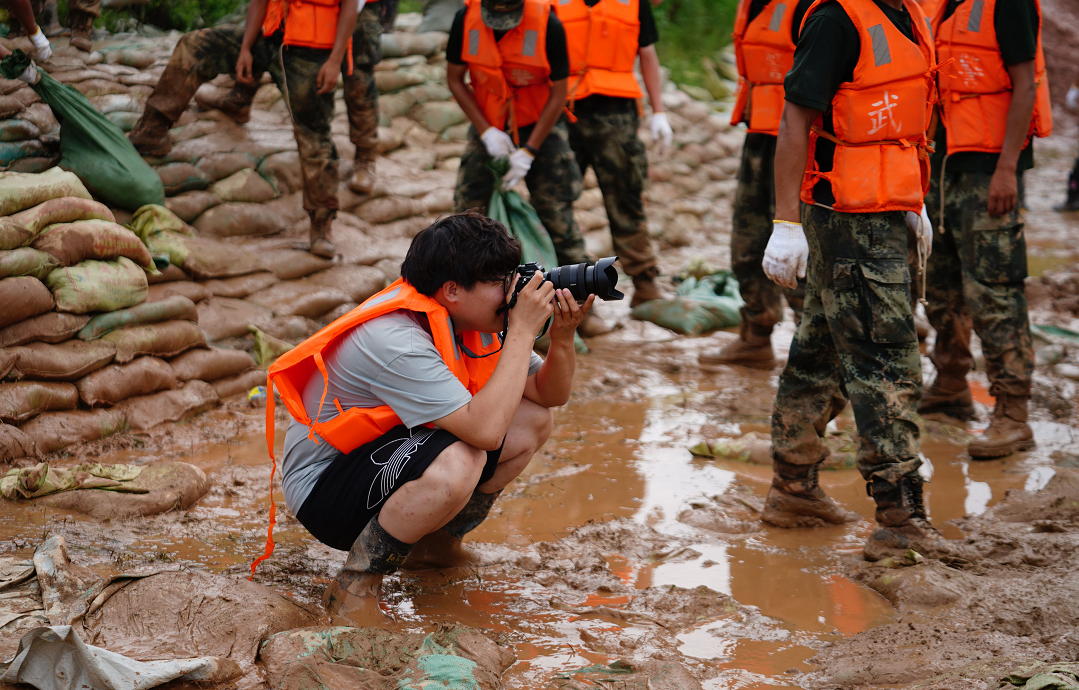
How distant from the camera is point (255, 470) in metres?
2.96

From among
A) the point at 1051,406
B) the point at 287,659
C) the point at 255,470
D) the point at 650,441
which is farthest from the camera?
the point at 1051,406

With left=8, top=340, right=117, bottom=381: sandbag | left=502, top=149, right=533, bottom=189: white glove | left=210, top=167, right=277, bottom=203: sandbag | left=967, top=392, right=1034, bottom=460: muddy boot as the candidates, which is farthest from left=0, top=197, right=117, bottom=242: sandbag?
left=967, top=392, right=1034, bottom=460: muddy boot

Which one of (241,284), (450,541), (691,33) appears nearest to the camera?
(450,541)

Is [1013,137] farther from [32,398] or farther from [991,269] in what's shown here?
[32,398]

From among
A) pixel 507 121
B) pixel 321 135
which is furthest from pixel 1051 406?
pixel 321 135

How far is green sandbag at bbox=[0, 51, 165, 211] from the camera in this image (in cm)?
368

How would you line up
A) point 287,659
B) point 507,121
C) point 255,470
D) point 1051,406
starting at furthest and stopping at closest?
1. point 507,121
2. point 1051,406
3. point 255,470
4. point 287,659

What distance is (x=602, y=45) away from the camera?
15.0 ft

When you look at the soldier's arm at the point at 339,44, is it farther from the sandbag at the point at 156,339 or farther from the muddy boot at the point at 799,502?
the muddy boot at the point at 799,502

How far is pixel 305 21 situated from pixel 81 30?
1.49m

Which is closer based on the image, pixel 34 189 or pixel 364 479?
pixel 364 479

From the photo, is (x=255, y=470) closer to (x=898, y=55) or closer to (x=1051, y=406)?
(x=898, y=55)

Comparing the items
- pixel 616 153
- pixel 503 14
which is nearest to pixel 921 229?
pixel 503 14

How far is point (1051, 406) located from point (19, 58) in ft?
14.1
